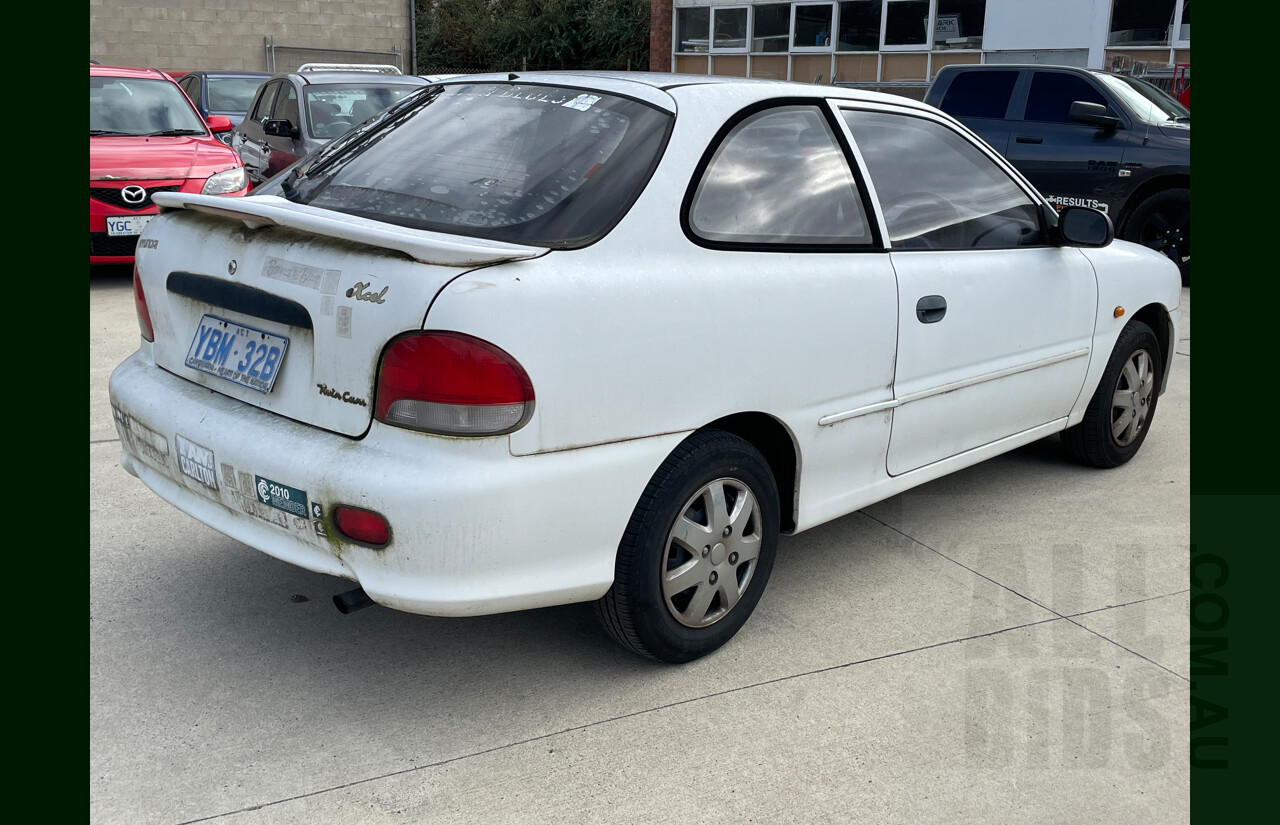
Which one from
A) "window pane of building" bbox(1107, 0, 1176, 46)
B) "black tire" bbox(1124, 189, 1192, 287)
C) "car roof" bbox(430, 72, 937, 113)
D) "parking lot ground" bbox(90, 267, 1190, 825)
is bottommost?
"parking lot ground" bbox(90, 267, 1190, 825)

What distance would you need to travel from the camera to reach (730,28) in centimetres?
2403

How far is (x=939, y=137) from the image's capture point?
4.04m

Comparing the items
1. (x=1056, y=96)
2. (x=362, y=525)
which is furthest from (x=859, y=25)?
(x=362, y=525)

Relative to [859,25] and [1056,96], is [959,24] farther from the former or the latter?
[1056,96]

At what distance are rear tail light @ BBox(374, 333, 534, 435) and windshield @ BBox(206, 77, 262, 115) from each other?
43.5 feet

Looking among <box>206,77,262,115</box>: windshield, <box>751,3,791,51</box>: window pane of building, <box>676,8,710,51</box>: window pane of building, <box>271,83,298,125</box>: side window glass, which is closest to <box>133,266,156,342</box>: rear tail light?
<box>271,83,298,125</box>: side window glass

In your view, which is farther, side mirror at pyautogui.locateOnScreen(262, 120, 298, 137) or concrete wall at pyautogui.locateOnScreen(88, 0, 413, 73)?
concrete wall at pyautogui.locateOnScreen(88, 0, 413, 73)

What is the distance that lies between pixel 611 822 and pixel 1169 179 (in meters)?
8.89

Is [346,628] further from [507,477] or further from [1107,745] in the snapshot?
[1107,745]

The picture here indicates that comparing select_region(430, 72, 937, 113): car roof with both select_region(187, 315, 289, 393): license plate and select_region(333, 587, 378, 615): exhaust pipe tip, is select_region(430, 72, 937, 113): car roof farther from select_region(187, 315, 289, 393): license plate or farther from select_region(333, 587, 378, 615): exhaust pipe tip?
select_region(333, 587, 378, 615): exhaust pipe tip

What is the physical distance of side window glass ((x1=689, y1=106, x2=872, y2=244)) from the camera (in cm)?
313

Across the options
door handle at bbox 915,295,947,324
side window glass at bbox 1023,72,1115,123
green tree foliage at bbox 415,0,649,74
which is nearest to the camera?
door handle at bbox 915,295,947,324

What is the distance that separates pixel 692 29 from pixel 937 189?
2232 cm

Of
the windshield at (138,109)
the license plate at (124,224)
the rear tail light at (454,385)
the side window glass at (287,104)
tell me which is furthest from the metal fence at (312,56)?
the rear tail light at (454,385)
